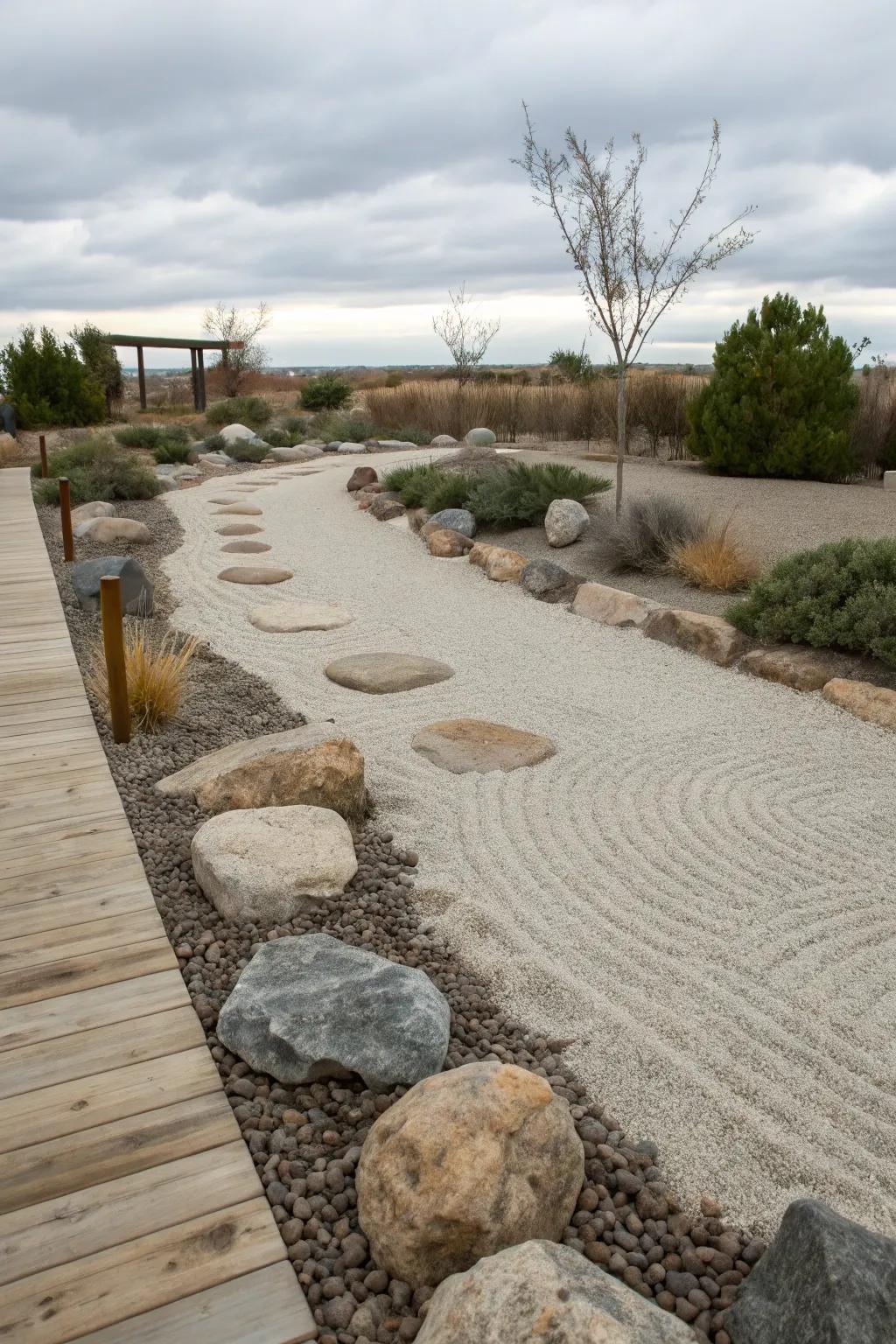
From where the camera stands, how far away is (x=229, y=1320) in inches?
64.1

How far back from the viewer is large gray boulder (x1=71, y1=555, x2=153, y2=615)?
253 inches

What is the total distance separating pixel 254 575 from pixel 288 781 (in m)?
4.54

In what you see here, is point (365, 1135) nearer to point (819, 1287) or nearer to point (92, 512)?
point (819, 1287)

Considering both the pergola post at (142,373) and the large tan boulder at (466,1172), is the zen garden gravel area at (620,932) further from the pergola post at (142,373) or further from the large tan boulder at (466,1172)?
the pergola post at (142,373)

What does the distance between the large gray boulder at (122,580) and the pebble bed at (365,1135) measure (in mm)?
3207

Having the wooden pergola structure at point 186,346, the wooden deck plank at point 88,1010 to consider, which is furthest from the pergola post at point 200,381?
the wooden deck plank at point 88,1010

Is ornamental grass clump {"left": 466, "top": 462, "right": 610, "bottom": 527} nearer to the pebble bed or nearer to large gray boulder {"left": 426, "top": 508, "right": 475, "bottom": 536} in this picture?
large gray boulder {"left": 426, "top": 508, "right": 475, "bottom": 536}

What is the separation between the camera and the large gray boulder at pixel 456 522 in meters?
8.89

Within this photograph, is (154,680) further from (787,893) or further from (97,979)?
(787,893)

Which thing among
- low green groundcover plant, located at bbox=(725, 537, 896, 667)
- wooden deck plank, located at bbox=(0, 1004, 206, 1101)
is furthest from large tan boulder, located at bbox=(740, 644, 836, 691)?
wooden deck plank, located at bbox=(0, 1004, 206, 1101)

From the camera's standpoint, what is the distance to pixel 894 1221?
192 centimetres

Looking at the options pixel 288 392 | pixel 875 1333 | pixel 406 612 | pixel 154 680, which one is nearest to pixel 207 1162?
pixel 875 1333

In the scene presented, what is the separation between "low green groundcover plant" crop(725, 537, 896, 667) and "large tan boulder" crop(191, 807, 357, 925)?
121 inches

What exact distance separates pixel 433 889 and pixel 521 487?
610cm
